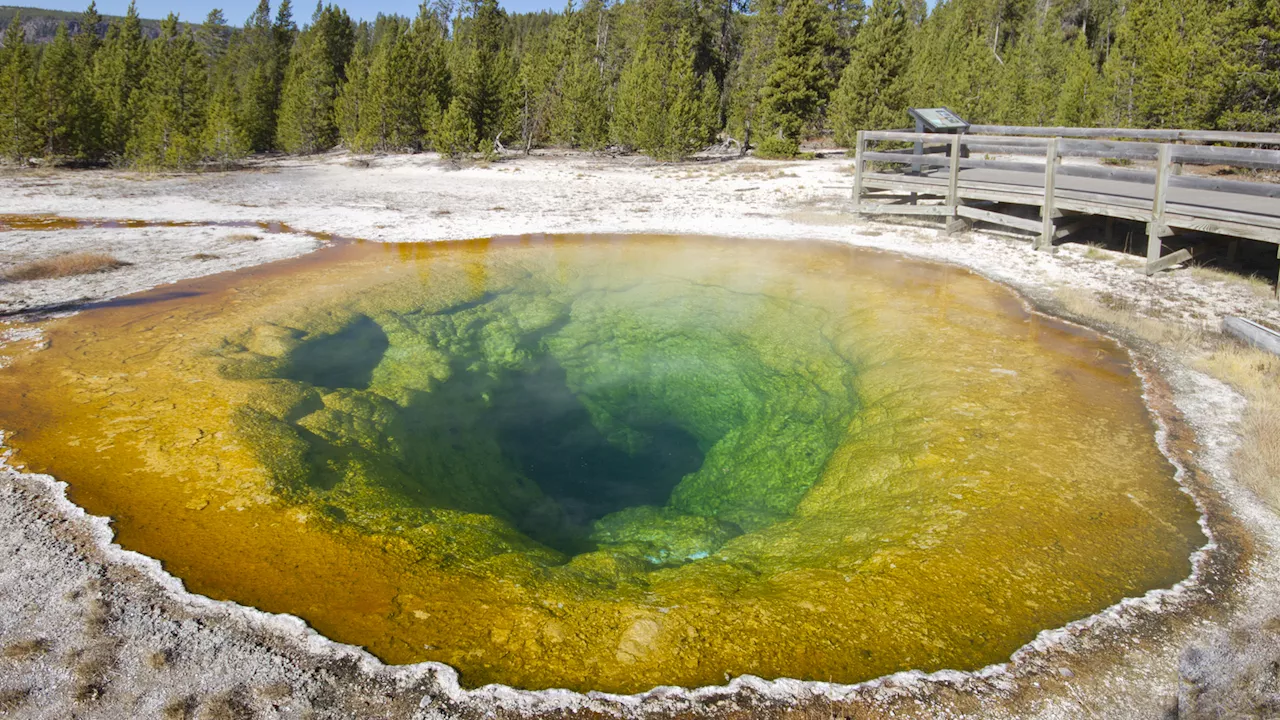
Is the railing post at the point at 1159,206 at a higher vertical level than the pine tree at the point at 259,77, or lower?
lower

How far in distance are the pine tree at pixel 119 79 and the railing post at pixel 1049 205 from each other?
2613cm

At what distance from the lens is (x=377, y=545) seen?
4328 millimetres

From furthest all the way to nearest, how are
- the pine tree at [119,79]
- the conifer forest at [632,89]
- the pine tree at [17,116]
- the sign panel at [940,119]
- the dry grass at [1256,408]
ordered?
the pine tree at [119,79] < the pine tree at [17,116] < the conifer forest at [632,89] < the sign panel at [940,119] < the dry grass at [1256,408]

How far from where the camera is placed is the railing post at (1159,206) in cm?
913

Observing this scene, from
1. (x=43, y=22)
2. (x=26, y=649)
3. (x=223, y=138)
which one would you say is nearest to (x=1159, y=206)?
(x=26, y=649)

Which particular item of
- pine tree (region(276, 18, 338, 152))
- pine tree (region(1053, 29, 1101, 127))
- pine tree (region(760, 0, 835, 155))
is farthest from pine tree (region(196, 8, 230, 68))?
pine tree (region(1053, 29, 1101, 127))

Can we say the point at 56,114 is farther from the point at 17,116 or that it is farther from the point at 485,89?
the point at 485,89

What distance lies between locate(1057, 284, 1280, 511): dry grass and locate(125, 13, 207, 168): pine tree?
2356 centimetres

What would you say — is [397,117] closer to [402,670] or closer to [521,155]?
[521,155]

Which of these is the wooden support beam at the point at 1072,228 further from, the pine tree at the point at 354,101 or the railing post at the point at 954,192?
the pine tree at the point at 354,101

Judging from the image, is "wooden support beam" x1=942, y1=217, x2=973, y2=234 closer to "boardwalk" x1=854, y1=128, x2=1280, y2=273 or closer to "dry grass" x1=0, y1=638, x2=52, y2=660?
"boardwalk" x1=854, y1=128, x2=1280, y2=273

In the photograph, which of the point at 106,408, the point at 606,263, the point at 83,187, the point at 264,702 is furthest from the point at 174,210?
the point at 264,702

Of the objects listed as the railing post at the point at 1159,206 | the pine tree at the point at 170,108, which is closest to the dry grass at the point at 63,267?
the railing post at the point at 1159,206

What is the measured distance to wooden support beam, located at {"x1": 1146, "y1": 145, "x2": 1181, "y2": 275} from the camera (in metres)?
9.15
